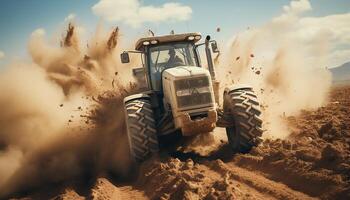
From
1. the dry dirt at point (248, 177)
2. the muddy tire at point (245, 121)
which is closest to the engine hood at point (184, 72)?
the muddy tire at point (245, 121)

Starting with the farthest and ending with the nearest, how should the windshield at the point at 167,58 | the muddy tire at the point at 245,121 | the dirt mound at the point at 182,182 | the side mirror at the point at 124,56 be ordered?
the windshield at the point at 167,58 → the side mirror at the point at 124,56 → the muddy tire at the point at 245,121 → the dirt mound at the point at 182,182

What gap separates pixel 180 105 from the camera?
8.26m

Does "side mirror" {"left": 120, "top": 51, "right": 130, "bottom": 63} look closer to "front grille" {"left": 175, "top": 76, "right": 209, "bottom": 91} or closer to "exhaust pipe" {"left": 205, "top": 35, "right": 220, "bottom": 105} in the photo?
"front grille" {"left": 175, "top": 76, "right": 209, "bottom": 91}

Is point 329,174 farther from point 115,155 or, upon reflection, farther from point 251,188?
point 115,155

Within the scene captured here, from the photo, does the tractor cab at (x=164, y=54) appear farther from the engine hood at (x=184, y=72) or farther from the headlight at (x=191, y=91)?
the headlight at (x=191, y=91)

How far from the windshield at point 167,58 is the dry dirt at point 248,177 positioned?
2.12m

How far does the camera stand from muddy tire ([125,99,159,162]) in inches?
326

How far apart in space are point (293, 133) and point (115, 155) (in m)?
4.63

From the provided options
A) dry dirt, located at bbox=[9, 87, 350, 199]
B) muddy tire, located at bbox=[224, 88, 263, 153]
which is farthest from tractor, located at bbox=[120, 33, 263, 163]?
dry dirt, located at bbox=[9, 87, 350, 199]

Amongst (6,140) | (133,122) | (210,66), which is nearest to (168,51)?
(210,66)

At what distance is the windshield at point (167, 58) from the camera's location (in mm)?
9586

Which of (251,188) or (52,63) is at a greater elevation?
(52,63)

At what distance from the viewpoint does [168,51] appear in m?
9.66

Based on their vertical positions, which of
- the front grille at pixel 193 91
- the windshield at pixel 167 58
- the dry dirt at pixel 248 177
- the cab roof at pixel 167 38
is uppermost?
the cab roof at pixel 167 38
